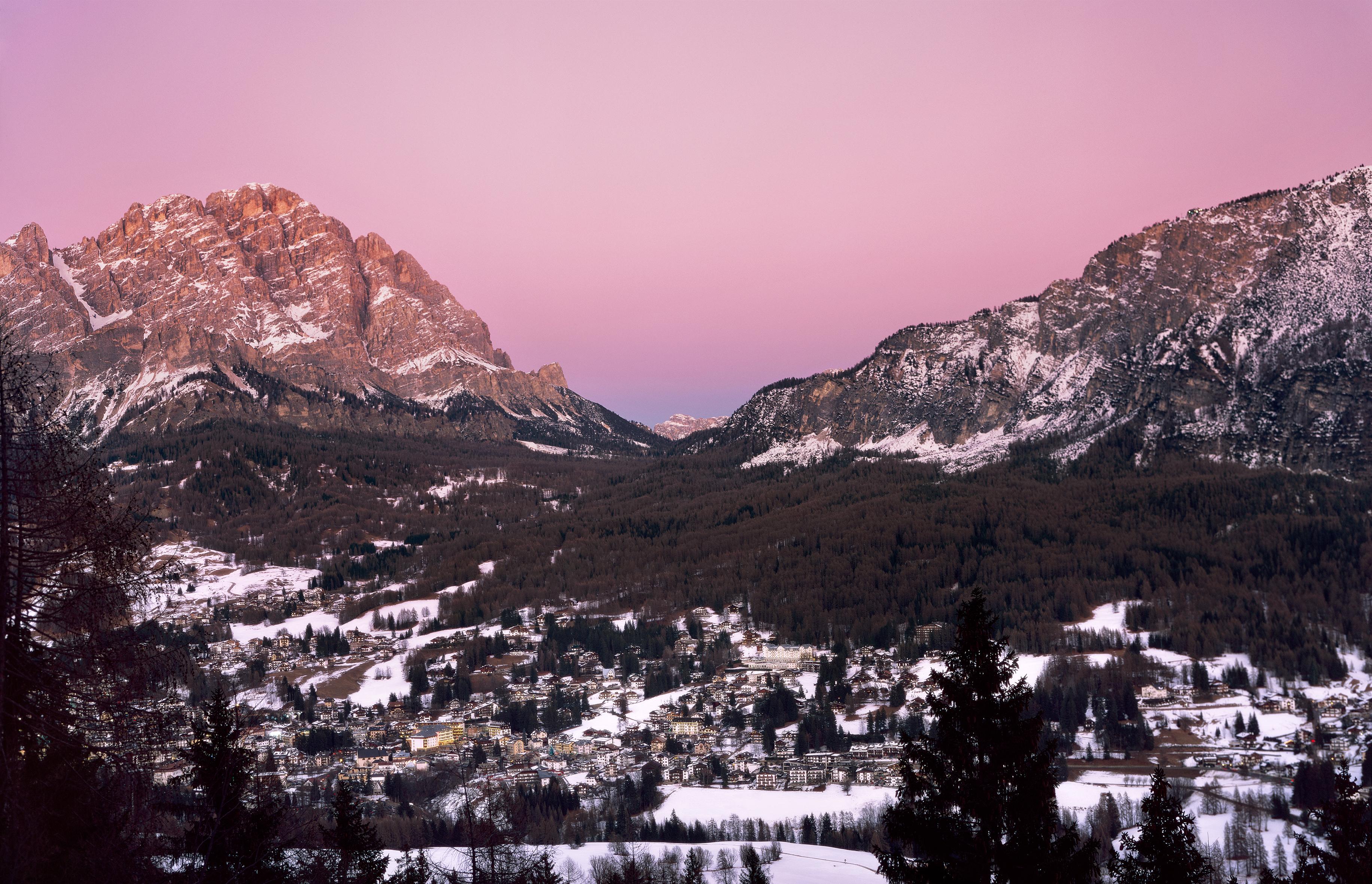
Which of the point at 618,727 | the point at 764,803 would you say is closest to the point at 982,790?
the point at 764,803

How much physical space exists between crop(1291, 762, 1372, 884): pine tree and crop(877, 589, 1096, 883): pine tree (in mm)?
9157

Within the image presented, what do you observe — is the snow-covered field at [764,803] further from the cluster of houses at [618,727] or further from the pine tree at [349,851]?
the pine tree at [349,851]

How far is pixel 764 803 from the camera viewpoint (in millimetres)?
92062

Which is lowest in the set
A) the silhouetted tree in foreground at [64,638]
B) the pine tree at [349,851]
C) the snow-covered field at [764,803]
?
the snow-covered field at [764,803]

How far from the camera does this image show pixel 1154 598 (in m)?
179

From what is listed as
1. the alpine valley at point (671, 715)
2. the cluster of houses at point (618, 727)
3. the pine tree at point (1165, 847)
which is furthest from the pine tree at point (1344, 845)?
the cluster of houses at point (618, 727)

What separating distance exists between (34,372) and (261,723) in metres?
122

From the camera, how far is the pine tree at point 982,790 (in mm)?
15883

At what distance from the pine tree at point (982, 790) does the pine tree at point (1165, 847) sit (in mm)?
6510

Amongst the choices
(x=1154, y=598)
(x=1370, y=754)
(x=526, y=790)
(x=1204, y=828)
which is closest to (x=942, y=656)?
(x=1204, y=828)

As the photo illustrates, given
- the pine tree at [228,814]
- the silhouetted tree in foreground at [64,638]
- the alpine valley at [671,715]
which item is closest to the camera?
the silhouetted tree in foreground at [64,638]

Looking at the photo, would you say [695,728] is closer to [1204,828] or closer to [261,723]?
[261,723]

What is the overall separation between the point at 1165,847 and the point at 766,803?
2918 inches

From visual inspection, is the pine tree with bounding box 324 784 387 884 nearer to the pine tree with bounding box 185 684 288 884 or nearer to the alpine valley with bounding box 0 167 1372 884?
the alpine valley with bounding box 0 167 1372 884
